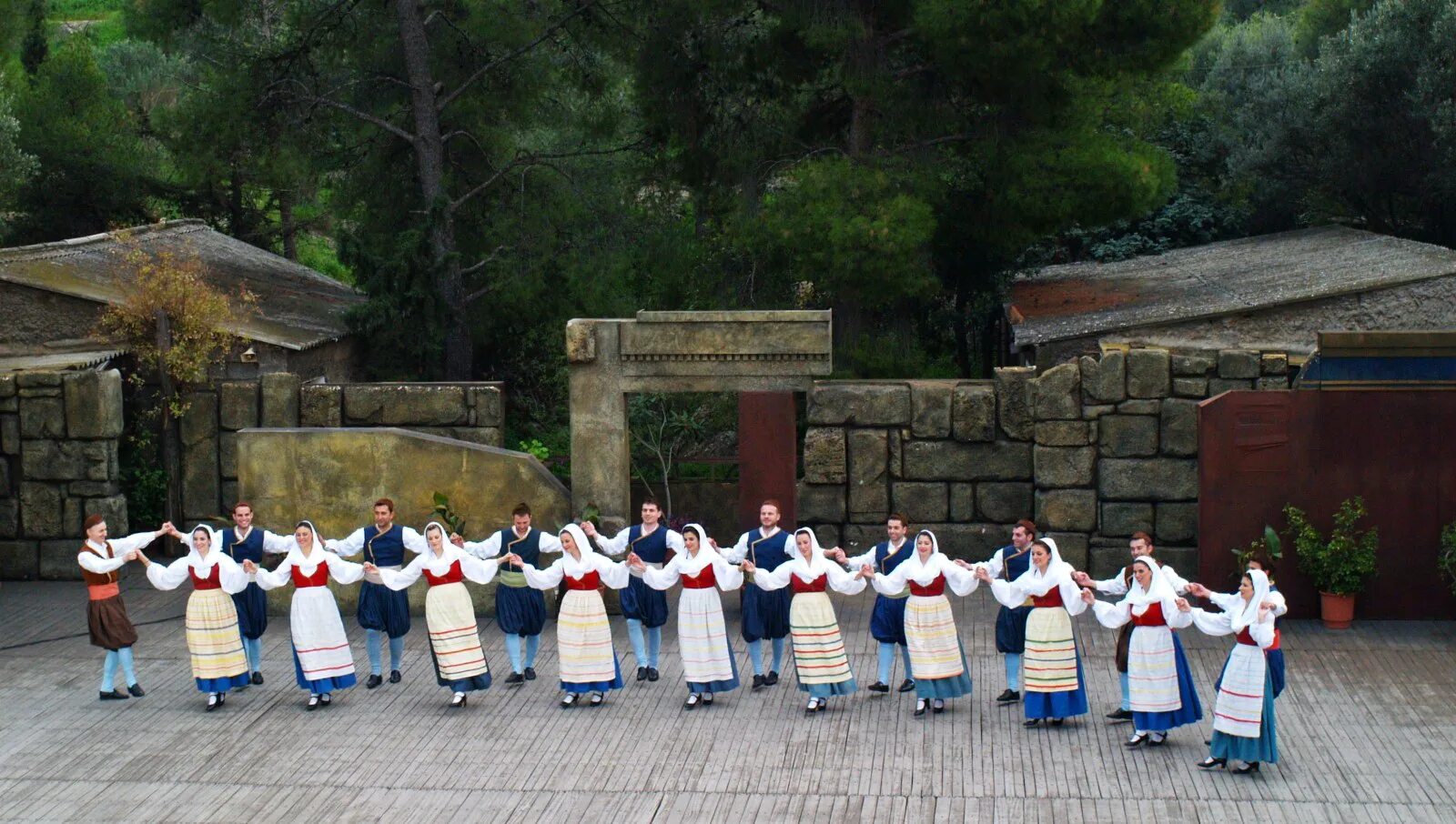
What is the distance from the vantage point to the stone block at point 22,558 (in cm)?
1675

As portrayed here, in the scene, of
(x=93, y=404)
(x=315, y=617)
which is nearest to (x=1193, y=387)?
(x=315, y=617)

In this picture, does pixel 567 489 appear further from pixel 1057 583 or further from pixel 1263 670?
pixel 1263 670

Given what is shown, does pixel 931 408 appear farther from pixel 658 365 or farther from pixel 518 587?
pixel 518 587

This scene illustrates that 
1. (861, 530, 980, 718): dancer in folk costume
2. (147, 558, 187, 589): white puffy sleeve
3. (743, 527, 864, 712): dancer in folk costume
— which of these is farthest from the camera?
(147, 558, 187, 589): white puffy sleeve

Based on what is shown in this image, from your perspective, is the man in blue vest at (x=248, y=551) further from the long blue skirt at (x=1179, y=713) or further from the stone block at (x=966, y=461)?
the long blue skirt at (x=1179, y=713)

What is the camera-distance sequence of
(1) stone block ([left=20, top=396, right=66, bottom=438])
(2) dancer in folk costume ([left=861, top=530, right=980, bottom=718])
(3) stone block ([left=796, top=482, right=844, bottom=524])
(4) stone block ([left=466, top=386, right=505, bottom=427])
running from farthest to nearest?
(4) stone block ([left=466, top=386, right=505, bottom=427]) → (1) stone block ([left=20, top=396, right=66, bottom=438]) → (3) stone block ([left=796, top=482, right=844, bottom=524]) → (2) dancer in folk costume ([left=861, top=530, right=980, bottom=718])

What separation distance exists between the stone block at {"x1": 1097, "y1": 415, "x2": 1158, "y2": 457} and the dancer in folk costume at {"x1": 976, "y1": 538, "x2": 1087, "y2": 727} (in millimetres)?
3505

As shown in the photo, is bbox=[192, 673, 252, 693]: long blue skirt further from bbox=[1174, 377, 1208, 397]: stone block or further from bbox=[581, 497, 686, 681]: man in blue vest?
bbox=[1174, 377, 1208, 397]: stone block

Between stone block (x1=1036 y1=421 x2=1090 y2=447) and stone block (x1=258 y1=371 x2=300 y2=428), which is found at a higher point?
stone block (x1=258 y1=371 x2=300 y2=428)

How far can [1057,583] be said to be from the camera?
11.5 meters

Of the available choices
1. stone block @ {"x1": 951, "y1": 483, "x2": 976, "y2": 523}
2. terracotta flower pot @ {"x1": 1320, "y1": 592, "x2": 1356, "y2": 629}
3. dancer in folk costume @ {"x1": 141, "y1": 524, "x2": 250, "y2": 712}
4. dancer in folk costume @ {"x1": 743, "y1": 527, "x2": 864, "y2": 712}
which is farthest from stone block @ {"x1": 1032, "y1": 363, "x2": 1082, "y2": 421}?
dancer in folk costume @ {"x1": 141, "y1": 524, "x2": 250, "y2": 712}

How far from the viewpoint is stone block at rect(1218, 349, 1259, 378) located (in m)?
14.6

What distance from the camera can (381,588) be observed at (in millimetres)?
12820

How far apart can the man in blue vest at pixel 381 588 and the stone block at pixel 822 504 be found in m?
4.23
